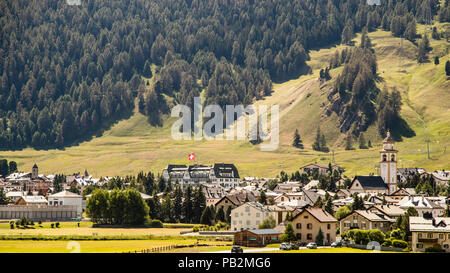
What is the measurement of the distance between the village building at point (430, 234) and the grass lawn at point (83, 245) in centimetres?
3184

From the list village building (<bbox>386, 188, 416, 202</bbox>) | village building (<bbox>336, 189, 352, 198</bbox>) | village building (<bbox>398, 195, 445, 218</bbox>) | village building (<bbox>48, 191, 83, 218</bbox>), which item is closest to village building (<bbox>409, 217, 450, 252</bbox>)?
village building (<bbox>398, 195, 445, 218</bbox>)

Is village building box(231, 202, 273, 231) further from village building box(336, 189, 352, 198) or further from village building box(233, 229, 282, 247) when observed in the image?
village building box(336, 189, 352, 198)

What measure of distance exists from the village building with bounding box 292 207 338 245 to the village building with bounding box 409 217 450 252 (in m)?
17.8

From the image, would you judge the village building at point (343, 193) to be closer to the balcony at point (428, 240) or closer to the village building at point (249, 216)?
the village building at point (249, 216)

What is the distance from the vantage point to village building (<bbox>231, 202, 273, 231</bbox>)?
135 m

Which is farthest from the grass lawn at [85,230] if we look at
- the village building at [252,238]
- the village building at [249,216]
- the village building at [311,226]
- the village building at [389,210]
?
the village building at [389,210]

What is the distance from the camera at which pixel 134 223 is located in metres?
152

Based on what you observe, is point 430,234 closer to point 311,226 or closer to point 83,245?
point 311,226

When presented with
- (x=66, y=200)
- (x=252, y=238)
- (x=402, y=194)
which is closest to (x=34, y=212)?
(x=66, y=200)

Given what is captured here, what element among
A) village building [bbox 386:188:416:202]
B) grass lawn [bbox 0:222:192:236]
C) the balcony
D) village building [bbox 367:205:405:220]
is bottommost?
grass lawn [bbox 0:222:192:236]

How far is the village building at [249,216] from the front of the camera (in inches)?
5330

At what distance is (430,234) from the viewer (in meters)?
94.7
